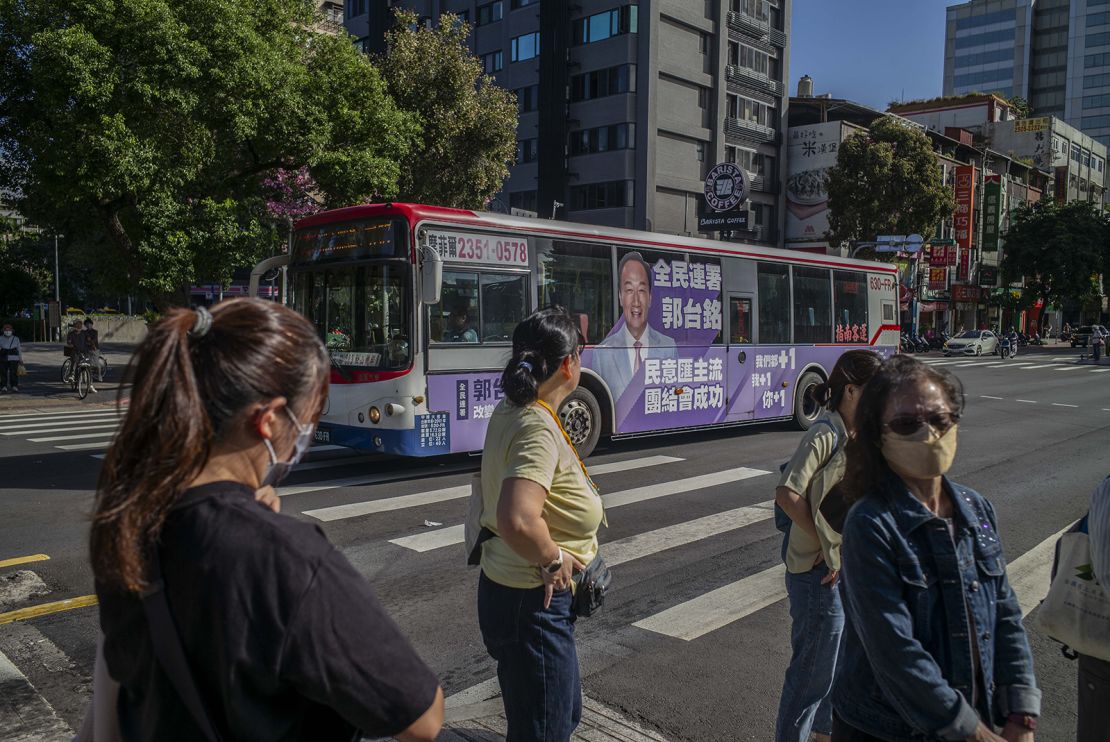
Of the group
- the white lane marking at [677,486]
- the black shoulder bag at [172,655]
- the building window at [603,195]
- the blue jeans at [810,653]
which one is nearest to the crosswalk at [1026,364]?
the building window at [603,195]

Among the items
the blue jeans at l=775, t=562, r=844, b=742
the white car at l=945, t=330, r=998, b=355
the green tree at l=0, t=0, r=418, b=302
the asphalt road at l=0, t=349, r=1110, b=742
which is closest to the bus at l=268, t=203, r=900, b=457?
the asphalt road at l=0, t=349, r=1110, b=742

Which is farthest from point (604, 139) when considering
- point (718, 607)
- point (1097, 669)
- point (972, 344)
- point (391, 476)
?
point (1097, 669)

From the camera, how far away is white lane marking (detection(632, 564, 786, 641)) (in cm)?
532

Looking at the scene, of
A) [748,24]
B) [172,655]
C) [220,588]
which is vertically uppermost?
[748,24]

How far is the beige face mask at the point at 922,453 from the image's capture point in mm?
2287

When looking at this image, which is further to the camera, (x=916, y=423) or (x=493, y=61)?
(x=493, y=61)

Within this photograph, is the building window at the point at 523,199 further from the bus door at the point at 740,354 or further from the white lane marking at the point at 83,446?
the white lane marking at the point at 83,446

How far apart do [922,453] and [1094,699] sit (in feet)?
3.57

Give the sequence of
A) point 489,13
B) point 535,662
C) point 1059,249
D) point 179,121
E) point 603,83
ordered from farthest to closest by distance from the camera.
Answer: point 1059,249 < point 489,13 < point 603,83 < point 179,121 < point 535,662

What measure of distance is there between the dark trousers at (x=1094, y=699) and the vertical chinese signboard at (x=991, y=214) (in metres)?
66.8

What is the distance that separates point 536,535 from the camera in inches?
105

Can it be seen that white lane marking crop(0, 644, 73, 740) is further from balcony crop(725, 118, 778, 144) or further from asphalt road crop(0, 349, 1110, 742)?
balcony crop(725, 118, 778, 144)

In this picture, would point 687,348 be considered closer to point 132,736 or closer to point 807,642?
point 807,642

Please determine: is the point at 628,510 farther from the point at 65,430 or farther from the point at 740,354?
the point at 65,430
